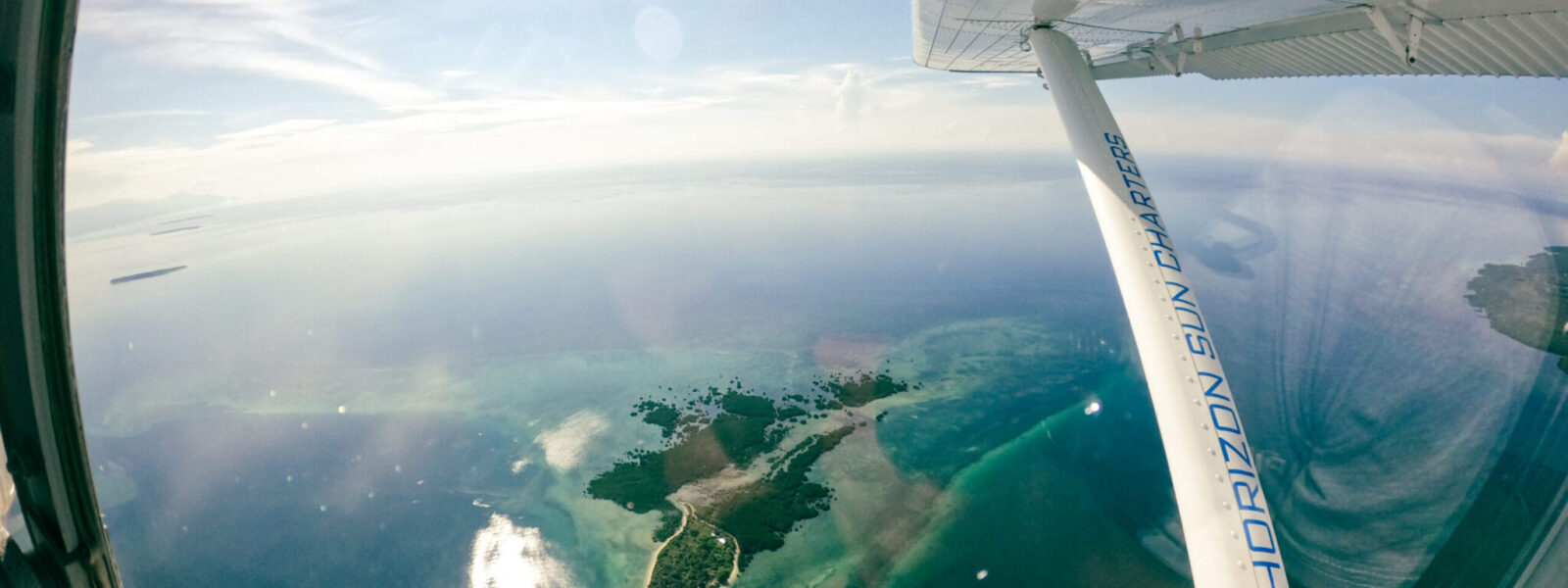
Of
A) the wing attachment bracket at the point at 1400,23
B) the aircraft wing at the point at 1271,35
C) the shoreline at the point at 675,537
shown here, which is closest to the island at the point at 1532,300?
the aircraft wing at the point at 1271,35

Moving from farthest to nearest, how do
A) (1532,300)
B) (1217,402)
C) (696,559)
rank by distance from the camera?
(1532,300) < (696,559) < (1217,402)

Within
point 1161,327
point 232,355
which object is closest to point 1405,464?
point 1161,327

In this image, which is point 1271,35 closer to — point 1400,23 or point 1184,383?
point 1400,23

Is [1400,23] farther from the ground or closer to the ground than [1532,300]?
farther from the ground

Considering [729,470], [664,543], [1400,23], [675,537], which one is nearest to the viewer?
[1400,23]

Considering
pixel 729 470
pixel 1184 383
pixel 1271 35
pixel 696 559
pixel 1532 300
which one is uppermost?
pixel 1271 35

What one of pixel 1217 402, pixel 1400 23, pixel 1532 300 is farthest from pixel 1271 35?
pixel 1532 300
